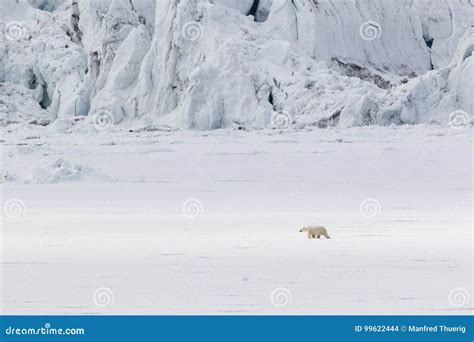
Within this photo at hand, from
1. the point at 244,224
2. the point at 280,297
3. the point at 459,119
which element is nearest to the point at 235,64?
the point at 459,119

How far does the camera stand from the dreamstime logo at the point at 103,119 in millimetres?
28550

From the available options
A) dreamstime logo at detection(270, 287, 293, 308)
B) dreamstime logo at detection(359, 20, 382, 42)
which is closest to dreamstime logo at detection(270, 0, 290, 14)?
dreamstime logo at detection(359, 20, 382, 42)

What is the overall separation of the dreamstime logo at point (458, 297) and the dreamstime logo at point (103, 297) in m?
2.18

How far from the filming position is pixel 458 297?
6348 mm

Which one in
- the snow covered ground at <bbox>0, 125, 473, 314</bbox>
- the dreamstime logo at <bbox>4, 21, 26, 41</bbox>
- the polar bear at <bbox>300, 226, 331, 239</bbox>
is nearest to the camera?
the snow covered ground at <bbox>0, 125, 473, 314</bbox>

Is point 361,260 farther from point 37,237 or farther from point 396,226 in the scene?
point 37,237

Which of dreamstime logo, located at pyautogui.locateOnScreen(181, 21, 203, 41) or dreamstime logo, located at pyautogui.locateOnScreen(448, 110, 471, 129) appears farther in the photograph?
dreamstime logo, located at pyautogui.locateOnScreen(181, 21, 203, 41)

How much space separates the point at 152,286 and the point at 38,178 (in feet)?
35.4

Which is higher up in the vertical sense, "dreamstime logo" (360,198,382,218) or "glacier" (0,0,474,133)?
"glacier" (0,0,474,133)

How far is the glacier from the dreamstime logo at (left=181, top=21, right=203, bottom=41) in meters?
0.04

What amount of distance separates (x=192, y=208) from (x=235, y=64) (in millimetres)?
14089

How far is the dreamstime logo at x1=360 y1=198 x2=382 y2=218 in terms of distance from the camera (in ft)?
39.2
